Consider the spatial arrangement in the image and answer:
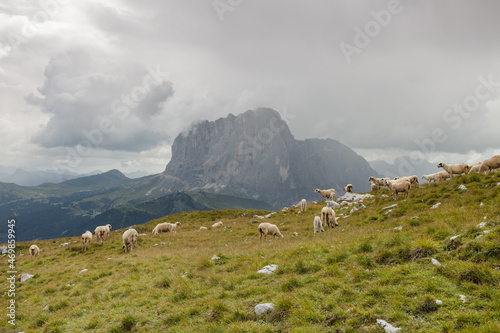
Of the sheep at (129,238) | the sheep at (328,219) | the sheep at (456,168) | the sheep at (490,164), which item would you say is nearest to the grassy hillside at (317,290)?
the sheep at (328,219)

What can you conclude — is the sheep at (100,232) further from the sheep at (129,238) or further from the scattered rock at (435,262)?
the scattered rock at (435,262)

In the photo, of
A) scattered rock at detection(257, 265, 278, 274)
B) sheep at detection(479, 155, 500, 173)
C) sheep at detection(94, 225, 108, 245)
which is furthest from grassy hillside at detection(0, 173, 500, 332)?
sheep at detection(94, 225, 108, 245)

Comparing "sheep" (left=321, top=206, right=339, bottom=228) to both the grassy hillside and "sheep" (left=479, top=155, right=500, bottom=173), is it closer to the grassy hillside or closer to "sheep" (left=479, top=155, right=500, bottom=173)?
the grassy hillside

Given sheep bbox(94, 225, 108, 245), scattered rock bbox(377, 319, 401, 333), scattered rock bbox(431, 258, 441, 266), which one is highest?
scattered rock bbox(431, 258, 441, 266)

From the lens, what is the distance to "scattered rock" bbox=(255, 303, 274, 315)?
27.0 feet

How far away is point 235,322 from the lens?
26.1 feet

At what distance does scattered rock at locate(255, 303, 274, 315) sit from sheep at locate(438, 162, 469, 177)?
33933mm

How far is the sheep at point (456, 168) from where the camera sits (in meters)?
31.5

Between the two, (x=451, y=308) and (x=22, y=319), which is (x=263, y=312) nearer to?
(x=451, y=308)

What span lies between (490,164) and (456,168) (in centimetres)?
685

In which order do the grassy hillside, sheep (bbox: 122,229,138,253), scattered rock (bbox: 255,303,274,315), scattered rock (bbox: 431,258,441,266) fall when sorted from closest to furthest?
the grassy hillside < scattered rock (bbox: 255,303,274,315) < scattered rock (bbox: 431,258,441,266) < sheep (bbox: 122,229,138,253)

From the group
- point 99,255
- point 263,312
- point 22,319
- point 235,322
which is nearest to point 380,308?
point 263,312

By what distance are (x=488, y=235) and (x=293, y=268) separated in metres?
7.33

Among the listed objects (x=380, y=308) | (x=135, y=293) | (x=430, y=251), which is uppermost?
(x=430, y=251)
